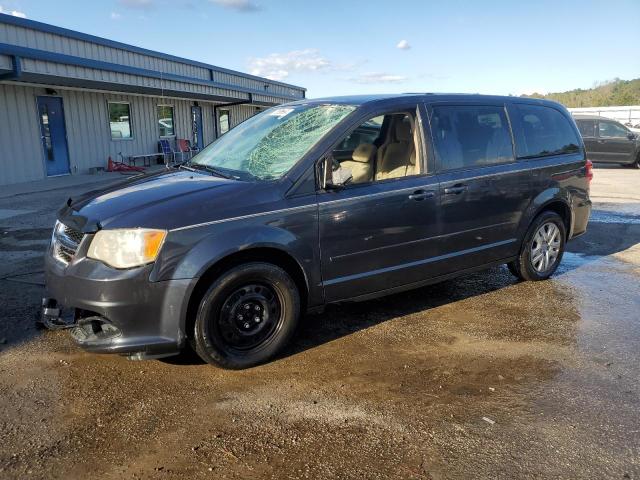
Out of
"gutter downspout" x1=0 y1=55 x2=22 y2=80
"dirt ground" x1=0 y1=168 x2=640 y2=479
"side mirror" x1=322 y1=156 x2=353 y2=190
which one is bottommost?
"dirt ground" x1=0 y1=168 x2=640 y2=479

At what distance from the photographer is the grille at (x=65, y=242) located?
3.42 metres

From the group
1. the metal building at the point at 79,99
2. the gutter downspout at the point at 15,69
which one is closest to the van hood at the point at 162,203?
the gutter downspout at the point at 15,69

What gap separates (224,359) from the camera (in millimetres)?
3508

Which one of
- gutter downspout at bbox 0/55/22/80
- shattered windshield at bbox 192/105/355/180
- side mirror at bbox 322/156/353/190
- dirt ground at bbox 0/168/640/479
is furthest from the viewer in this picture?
gutter downspout at bbox 0/55/22/80

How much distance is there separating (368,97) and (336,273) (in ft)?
5.23

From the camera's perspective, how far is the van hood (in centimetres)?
328

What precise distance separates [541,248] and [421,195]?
6.72 ft

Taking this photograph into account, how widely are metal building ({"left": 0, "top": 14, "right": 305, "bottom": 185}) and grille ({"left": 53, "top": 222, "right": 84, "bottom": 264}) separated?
31.6 feet

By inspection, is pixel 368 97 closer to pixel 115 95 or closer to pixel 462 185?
pixel 462 185

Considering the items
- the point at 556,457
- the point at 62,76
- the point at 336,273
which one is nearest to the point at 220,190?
the point at 336,273

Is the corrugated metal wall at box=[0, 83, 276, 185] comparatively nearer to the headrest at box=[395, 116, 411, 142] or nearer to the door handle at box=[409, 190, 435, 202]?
the headrest at box=[395, 116, 411, 142]

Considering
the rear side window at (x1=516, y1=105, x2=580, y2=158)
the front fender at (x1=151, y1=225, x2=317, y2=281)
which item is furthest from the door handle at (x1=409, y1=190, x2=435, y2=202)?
the rear side window at (x1=516, y1=105, x2=580, y2=158)

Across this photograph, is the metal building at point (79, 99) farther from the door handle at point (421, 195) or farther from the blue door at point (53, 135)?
the door handle at point (421, 195)

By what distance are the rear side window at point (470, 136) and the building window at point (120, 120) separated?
15.2 meters
